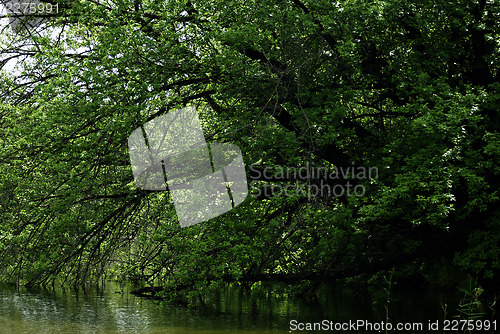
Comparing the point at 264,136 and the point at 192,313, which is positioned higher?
the point at 264,136

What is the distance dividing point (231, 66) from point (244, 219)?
10.7 feet

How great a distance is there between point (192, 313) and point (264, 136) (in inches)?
268

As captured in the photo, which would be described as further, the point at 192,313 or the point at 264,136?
the point at 192,313

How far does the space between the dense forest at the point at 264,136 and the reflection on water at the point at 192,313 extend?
5.94 feet

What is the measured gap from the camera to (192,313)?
14.6 metres

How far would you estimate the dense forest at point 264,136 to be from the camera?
389 inches

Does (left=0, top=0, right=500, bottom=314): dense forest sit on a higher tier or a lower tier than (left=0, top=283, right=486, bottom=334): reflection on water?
higher

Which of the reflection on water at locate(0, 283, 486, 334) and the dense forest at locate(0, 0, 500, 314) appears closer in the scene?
the dense forest at locate(0, 0, 500, 314)

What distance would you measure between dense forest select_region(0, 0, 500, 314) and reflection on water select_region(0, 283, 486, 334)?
1810 mm

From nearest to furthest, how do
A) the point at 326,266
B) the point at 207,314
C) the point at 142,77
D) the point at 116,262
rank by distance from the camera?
the point at 142,77
the point at 326,266
the point at 116,262
the point at 207,314

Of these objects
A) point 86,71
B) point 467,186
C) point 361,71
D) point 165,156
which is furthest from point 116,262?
point 467,186

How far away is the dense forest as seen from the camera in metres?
9.88

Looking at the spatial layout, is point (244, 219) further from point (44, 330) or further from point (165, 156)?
point (44, 330)

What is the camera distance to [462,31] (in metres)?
11.2
